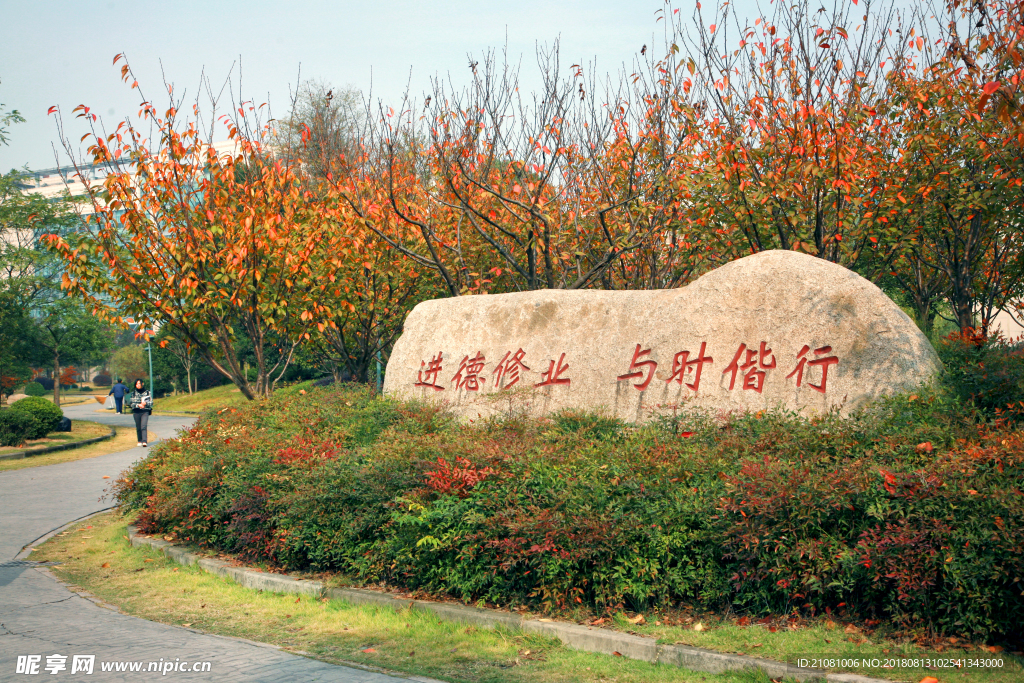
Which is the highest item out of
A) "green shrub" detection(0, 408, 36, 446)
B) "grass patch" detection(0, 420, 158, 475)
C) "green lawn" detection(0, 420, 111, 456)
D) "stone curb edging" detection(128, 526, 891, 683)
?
"green shrub" detection(0, 408, 36, 446)

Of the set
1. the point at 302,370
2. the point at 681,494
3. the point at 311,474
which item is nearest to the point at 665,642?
the point at 681,494

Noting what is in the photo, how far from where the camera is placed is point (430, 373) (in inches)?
378

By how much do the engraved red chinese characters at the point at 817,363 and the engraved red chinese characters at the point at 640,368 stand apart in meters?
1.34

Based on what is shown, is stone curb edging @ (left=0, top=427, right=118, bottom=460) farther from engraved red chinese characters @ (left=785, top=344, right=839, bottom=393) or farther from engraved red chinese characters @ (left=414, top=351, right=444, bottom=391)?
engraved red chinese characters @ (left=785, top=344, right=839, bottom=393)

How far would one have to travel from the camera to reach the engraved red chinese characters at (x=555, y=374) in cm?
847

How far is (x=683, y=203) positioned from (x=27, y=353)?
24445 millimetres

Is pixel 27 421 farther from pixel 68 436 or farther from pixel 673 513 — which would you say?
pixel 673 513

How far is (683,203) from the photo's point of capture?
11.2m

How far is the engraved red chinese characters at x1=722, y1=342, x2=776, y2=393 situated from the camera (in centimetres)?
715

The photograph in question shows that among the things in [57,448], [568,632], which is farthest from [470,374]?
[57,448]

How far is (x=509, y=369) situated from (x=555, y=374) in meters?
0.62

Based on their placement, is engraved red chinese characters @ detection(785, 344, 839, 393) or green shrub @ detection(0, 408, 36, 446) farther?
green shrub @ detection(0, 408, 36, 446)

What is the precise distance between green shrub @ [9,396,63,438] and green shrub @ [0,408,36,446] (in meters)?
0.11

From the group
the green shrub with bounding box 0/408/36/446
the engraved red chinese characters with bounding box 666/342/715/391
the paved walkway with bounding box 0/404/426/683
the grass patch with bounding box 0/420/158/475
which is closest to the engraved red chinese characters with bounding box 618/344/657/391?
the engraved red chinese characters with bounding box 666/342/715/391
